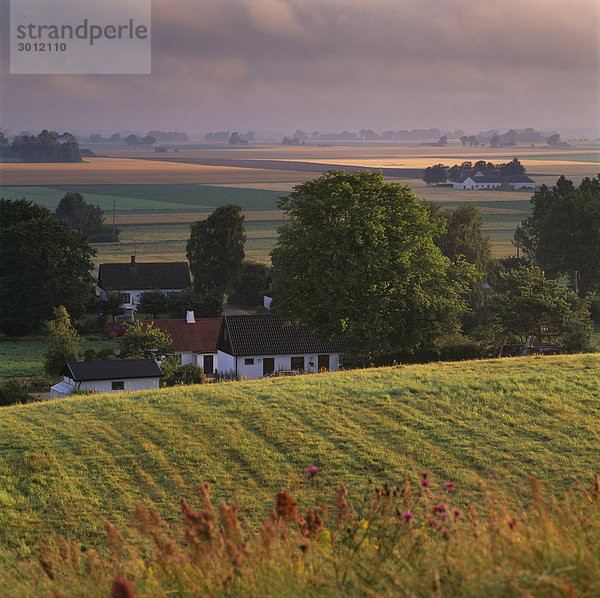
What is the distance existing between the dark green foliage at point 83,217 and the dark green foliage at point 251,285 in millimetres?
61878

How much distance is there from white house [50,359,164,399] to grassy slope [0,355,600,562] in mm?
19188

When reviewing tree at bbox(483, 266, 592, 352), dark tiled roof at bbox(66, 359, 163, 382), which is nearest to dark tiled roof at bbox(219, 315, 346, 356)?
dark tiled roof at bbox(66, 359, 163, 382)

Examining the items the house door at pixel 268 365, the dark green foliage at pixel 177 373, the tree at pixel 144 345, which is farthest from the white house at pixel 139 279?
the dark green foliage at pixel 177 373

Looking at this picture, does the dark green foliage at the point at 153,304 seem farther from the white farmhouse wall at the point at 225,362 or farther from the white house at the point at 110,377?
the white house at the point at 110,377

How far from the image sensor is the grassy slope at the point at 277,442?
1501cm

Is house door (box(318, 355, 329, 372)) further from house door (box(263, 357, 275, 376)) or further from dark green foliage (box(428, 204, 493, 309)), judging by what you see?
dark green foliage (box(428, 204, 493, 309))

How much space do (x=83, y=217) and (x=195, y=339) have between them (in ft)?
311

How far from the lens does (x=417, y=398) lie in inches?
851

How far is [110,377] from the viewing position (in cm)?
4212

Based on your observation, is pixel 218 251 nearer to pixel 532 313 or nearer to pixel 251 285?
pixel 251 285

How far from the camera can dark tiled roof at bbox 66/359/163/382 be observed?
42.1m

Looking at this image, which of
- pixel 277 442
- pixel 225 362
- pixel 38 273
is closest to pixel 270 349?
pixel 225 362

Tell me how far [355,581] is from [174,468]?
35.7 feet

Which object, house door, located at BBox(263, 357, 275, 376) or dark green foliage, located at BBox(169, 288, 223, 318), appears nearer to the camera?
house door, located at BBox(263, 357, 275, 376)
